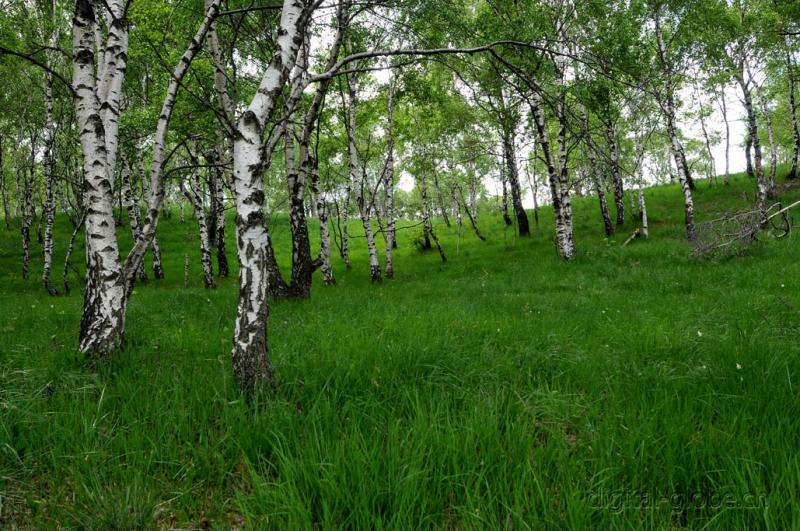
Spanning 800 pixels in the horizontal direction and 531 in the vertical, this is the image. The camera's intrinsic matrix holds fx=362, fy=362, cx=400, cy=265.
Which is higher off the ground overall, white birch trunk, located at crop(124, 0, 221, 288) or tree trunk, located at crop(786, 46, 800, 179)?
tree trunk, located at crop(786, 46, 800, 179)

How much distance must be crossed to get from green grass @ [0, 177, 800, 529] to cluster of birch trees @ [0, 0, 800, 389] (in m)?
0.71

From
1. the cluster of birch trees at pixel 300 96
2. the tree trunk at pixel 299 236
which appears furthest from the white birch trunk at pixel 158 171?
the tree trunk at pixel 299 236

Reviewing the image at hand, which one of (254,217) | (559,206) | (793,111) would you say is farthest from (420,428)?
(793,111)

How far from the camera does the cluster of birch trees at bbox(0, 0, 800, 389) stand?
349cm

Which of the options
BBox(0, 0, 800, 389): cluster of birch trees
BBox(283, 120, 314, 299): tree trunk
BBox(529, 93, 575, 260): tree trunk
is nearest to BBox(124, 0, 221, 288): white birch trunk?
BBox(0, 0, 800, 389): cluster of birch trees

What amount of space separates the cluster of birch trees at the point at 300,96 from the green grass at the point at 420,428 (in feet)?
2.32

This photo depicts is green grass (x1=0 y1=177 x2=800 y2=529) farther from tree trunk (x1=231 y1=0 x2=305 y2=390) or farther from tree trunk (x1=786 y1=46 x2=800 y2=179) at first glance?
tree trunk (x1=786 y1=46 x2=800 y2=179)

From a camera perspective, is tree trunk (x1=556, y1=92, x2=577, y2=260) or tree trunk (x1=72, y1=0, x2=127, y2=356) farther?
tree trunk (x1=556, y1=92, x2=577, y2=260)

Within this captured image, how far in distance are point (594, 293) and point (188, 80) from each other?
52.4 ft

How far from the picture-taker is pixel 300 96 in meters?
4.13

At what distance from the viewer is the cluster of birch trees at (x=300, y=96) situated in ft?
11.5

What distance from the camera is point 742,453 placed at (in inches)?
88.4

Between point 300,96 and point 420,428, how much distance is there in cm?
369

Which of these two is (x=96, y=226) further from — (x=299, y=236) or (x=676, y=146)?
(x=676, y=146)
